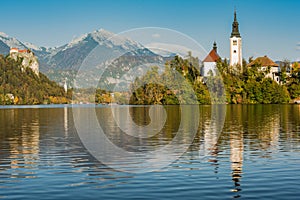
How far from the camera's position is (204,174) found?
22484 mm

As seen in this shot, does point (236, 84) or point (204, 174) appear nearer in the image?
point (204, 174)

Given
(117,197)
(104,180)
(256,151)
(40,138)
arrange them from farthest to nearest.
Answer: (40,138) < (256,151) < (104,180) < (117,197)

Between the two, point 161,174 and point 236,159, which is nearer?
point 161,174

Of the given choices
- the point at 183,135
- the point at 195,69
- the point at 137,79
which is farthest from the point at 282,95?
the point at 183,135

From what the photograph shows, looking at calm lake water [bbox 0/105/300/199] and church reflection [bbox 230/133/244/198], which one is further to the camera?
church reflection [bbox 230/133/244/198]

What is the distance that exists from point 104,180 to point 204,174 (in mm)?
4767

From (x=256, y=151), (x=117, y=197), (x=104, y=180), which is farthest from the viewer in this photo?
(x=256, y=151)

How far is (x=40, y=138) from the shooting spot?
4200cm

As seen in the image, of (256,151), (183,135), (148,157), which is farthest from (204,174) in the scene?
(183,135)

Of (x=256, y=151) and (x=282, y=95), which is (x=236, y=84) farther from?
(x=256, y=151)

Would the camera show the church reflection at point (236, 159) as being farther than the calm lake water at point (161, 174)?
Yes

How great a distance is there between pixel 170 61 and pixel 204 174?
16039cm

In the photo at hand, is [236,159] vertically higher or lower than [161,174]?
higher

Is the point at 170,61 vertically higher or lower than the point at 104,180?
higher
